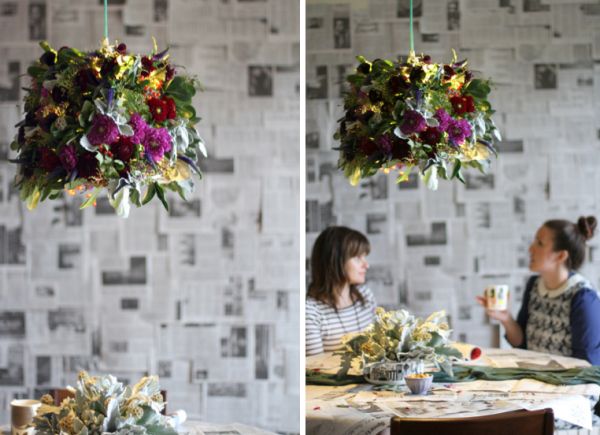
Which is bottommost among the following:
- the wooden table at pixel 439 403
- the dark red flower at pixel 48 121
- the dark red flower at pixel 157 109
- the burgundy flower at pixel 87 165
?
the wooden table at pixel 439 403

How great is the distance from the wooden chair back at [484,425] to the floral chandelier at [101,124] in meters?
0.81

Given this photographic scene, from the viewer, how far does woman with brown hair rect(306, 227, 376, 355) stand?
3.22 metres

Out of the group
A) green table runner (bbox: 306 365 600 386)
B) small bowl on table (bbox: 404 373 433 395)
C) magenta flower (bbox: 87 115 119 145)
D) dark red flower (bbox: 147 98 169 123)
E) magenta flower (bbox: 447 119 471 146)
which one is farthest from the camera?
green table runner (bbox: 306 365 600 386)

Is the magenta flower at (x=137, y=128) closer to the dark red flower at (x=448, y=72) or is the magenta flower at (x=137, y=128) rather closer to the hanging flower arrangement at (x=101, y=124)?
the hanging flower arrangement at (x=101, y=124)

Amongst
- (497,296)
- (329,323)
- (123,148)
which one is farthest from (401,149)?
(329,323)

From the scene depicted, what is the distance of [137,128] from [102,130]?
0.08 metres

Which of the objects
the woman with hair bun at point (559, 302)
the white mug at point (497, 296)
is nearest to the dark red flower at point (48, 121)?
the white mug at point (497, 296)

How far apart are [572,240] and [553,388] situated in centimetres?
146

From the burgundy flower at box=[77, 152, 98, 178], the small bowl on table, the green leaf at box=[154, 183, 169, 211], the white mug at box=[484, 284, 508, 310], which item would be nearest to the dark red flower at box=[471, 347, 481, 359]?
the white mug at box=[484, 284, 508, 310]

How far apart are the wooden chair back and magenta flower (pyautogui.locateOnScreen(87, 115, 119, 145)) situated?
900mm

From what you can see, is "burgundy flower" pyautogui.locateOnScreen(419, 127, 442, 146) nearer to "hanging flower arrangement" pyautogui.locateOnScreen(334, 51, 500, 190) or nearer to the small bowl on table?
"hanging flower arrangement" pyautogui.locateOnScreen(334, 51, 500, 190)

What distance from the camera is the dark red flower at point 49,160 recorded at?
1725 mm

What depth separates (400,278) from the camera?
3873 millimetres

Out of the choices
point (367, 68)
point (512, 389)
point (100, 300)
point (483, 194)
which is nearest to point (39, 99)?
point (367, 68)
